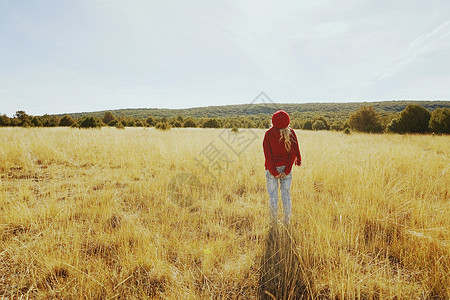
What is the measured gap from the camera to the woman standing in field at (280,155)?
2.54m

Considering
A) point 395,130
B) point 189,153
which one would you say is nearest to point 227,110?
point 395,130

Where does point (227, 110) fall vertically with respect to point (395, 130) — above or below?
above

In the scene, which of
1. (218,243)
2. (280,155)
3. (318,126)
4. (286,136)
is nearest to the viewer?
(218,243)

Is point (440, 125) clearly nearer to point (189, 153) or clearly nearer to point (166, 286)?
point (189, 153)

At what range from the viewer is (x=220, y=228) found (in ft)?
8.43

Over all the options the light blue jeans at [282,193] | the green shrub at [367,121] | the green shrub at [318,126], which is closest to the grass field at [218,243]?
the light blue jeans at [282,193]

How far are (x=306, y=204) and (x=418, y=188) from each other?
8.72ft

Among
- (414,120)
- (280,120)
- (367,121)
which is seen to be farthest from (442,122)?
(280,120)

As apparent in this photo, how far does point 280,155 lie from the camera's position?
8.52 feet

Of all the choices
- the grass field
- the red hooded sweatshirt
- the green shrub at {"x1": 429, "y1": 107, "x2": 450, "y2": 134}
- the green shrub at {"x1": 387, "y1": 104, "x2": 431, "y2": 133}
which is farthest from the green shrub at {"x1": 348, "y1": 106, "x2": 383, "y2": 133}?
the red hooded sweatshirt

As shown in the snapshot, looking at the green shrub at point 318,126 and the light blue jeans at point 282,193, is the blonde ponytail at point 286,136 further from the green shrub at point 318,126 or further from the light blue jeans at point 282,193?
the green shrub at point 318,126

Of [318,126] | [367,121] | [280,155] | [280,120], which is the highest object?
[280,120]

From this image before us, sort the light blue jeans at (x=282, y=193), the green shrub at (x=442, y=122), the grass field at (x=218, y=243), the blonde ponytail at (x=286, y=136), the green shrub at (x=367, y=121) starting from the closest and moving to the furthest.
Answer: the grass field at (x=218, y=243) < the blonde ponytail at (x=286, y=136) < the light blue jeans at (x=282, y=193) < the green shrub at (x=442, y=122) < the green shrub at (x=367, y=121)

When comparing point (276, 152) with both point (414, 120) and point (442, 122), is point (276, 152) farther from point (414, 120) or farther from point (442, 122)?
point (414, 120)
